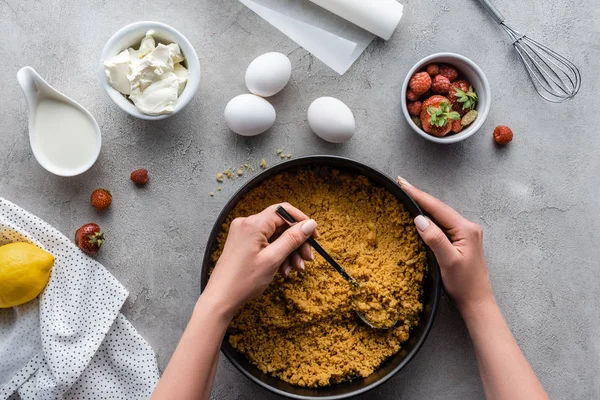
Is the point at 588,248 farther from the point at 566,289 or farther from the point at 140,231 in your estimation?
the point at 140,231

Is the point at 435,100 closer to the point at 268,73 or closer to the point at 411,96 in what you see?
the point at 411,96

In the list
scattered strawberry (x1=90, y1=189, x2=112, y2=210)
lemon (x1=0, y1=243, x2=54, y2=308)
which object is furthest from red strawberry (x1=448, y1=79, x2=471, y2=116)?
lemon (x1=0, y1=243, x2=54, y2=308)

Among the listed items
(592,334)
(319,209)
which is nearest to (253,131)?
(319,209)

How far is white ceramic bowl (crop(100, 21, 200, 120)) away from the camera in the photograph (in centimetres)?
135

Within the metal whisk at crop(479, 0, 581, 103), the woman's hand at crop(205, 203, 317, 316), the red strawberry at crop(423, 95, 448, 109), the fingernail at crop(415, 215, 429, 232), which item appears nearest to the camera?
the woman's hand at crop(205, 203, 317, 316)

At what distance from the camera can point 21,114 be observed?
4.90ft

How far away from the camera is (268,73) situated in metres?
1.37

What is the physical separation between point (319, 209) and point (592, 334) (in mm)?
803

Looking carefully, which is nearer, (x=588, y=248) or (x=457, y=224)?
(x=457, y=224)

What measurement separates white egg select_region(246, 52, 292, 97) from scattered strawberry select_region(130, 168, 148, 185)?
0.34m

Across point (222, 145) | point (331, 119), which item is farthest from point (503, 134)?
point (222, 145)

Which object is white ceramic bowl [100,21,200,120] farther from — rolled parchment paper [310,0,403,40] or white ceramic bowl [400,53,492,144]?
white ceramic bowl [400,53,492,144]

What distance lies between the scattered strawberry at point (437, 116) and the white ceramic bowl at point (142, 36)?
0.55 meters

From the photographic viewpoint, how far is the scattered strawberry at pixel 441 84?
1.41 m
